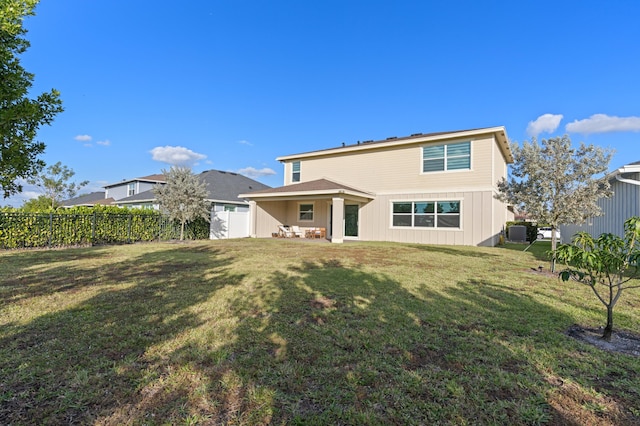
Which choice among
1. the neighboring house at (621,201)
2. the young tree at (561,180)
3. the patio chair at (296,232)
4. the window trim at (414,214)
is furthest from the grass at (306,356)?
the patio chair at (296,232)

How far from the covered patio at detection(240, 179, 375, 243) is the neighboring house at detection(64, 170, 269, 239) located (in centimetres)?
114

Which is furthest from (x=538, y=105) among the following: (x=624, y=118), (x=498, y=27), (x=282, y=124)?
(x=624, y=118)

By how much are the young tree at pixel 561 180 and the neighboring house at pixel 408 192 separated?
20.5 feet

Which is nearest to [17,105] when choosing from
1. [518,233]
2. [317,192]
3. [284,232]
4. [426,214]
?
[317,192]

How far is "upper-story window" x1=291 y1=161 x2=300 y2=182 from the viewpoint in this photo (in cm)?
2131

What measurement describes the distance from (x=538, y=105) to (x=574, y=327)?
17330 millimetres

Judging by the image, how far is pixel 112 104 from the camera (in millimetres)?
16516

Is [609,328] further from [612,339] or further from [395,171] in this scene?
[395,171]

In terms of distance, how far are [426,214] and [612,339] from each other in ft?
41.7

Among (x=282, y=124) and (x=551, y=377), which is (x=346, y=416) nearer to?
(x=551, y=377)

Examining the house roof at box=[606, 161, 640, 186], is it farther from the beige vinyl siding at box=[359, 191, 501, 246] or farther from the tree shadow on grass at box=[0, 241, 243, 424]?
the tree shadow on grass at box=[0, 241, 243, 424]

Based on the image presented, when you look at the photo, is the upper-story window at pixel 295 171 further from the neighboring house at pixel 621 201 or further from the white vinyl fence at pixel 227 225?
the neighboring house at pixel 621 201

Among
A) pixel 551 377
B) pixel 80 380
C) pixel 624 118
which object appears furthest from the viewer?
pixel 624 118

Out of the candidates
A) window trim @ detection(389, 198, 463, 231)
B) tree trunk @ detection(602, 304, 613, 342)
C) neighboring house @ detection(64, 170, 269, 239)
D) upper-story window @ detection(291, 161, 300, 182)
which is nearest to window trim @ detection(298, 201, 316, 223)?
upper-story window @ detection(291, 161, 300, 182)
